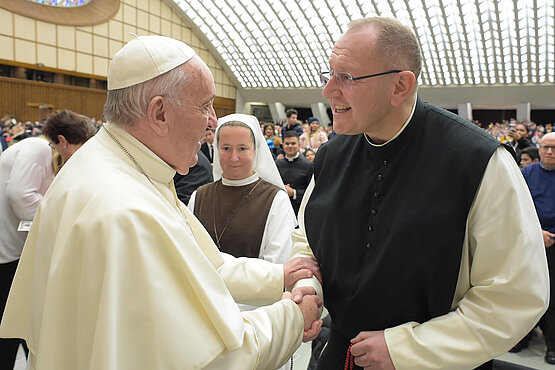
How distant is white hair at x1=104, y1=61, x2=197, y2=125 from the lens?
1450mm

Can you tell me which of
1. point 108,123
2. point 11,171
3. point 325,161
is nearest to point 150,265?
point 108,123

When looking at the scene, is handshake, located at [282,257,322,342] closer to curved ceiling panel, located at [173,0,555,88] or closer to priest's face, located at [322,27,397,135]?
priest's face, located at [322,27,397,135]

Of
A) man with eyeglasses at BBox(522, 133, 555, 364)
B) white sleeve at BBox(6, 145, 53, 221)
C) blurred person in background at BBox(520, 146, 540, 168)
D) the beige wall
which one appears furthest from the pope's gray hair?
the beige wall

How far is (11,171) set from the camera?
3.04 m

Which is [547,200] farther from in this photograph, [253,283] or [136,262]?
[136,262]

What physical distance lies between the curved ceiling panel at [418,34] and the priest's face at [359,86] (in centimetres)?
2476

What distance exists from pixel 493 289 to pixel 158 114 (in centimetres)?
126

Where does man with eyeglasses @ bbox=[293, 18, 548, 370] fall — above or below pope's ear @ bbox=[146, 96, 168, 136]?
below

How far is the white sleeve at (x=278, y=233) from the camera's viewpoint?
8.74 feet

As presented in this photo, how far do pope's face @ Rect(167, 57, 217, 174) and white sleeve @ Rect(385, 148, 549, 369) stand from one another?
98 centimetres


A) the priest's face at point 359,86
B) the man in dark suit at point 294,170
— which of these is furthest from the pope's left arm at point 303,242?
the man in dark suit at point 294,170

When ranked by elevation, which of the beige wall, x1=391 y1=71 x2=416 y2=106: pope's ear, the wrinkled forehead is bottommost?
x1=391 y1=71 x2=416 y2=106: pope's ear

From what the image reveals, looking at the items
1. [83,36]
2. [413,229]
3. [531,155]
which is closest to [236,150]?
[413,229]

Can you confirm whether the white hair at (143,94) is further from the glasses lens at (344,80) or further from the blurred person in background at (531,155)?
the blurred person in background at (531,155)
